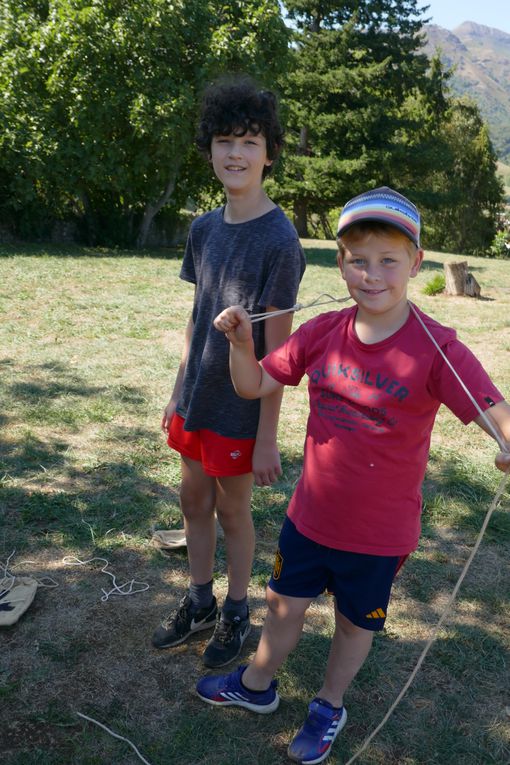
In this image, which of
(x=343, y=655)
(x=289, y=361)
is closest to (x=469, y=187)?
(x=289, y=361)

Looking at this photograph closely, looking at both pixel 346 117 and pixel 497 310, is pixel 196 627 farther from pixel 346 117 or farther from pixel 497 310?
pixel 346 117

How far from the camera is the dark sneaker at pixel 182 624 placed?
2.52m

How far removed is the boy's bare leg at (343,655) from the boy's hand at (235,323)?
890mm

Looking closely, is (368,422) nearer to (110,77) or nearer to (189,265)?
(189,265)

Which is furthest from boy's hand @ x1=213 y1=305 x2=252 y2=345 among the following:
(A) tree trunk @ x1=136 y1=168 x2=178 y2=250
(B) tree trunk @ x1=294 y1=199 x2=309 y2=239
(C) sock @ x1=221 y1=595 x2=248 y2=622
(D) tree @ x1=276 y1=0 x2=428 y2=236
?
(B) tree trunk @ x1=294 y1=199 x2=309 y2=239

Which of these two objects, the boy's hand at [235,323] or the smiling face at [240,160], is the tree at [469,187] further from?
the boy's hand at [235,323]

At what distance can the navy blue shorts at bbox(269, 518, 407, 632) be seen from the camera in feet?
6.10

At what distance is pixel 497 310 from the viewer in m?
9.81

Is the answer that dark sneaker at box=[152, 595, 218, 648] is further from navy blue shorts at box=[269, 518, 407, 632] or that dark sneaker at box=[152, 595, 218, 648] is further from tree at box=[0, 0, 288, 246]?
tree at box=[0, 0, 288, 246]

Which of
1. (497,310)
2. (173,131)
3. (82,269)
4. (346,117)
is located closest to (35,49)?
(173,131)

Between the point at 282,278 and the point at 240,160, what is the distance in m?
0.40

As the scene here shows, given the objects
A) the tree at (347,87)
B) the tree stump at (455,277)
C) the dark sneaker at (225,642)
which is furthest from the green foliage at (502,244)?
the dark sneaker at (225,642)

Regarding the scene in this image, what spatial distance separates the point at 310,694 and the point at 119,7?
1456 centimetres

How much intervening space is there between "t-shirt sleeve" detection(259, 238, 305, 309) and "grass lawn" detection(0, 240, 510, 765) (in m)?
1.35
